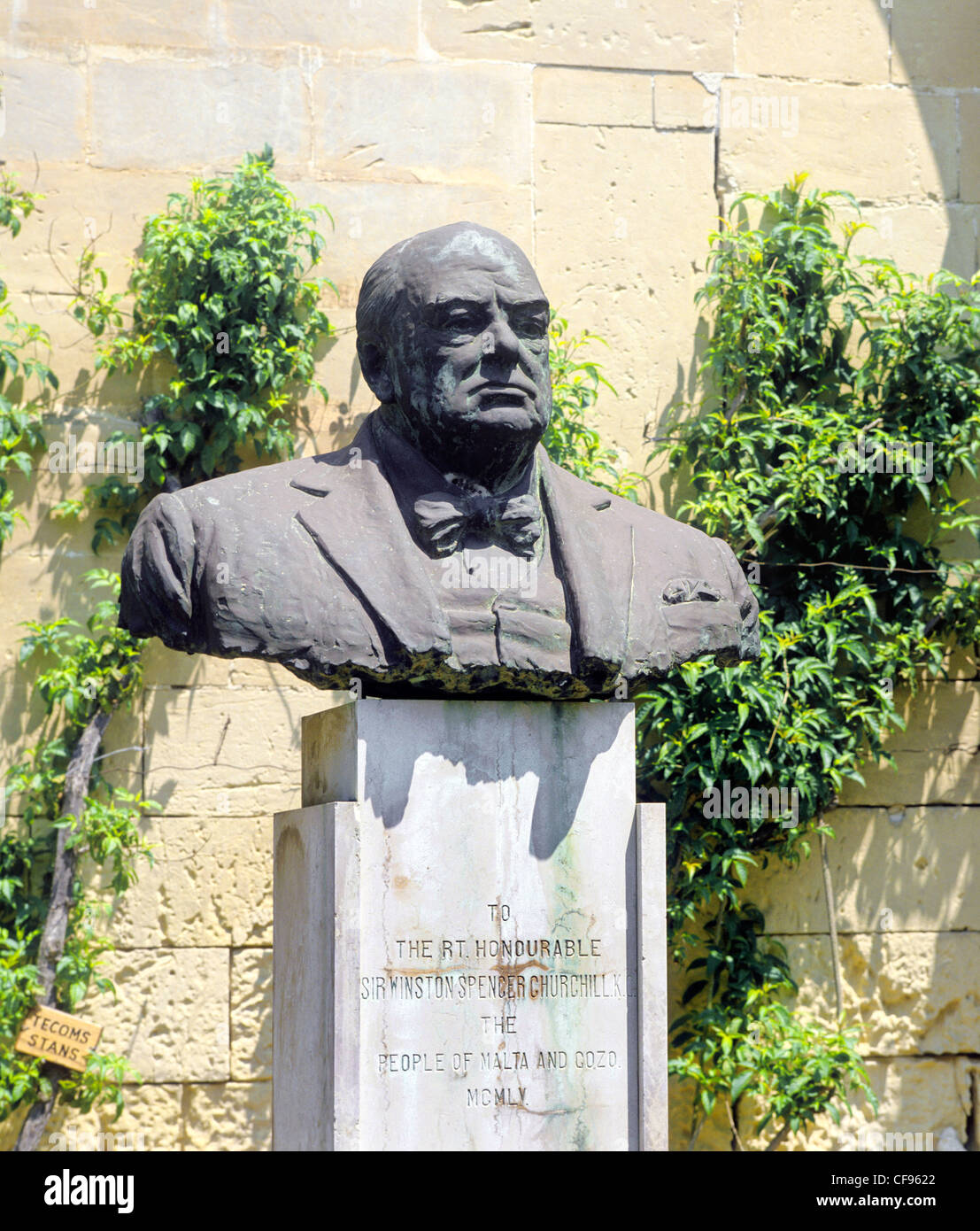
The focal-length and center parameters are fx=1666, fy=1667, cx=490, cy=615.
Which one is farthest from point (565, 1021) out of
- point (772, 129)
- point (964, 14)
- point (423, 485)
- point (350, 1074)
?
point (964, 14)

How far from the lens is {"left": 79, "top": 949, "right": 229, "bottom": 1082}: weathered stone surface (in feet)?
17.0

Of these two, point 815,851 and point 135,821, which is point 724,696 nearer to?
point 815,851

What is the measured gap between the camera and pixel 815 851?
18.5 feet

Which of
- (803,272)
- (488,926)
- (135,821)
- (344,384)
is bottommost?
(488,926)

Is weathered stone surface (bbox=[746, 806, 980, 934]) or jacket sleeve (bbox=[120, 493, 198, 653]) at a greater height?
jacket sleeve (bbox=[120, 493, 198, 653])

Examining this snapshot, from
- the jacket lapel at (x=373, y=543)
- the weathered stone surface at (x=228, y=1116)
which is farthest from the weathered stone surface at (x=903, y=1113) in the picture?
the jacket lapel at (x=373, y=543)

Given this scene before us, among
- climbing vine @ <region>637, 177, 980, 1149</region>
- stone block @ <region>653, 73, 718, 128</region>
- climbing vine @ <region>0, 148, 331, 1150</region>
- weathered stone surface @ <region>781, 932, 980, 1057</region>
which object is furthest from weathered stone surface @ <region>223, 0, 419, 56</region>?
weathered stone surface @ <region>781, 932, 980, 1057</region>

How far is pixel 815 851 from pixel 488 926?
2571mm

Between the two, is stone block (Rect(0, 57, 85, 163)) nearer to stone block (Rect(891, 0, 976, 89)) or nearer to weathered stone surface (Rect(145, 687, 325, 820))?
weathered stone surface (Rect(145, 687, 325, 820))

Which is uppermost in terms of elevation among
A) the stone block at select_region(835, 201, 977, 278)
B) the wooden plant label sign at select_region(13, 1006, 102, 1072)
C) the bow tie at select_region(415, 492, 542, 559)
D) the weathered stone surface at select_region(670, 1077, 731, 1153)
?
the stone block at select_region(835, 201, 977, 278)

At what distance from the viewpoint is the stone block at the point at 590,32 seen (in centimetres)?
568

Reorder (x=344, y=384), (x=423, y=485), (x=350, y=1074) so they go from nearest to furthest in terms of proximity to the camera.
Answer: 1. (x=350, y=1074)
2. (x=423, y=485)
3. (x=344, y=384)

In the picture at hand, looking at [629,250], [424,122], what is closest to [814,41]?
[629,250]

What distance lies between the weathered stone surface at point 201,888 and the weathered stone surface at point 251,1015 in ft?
0.23
